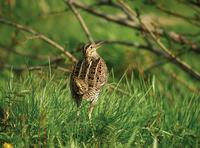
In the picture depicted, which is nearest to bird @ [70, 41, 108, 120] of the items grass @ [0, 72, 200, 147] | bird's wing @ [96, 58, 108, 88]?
bird's wing @ [96, 58, 108, 88]

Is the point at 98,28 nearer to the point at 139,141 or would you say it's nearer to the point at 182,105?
the point at 182,105

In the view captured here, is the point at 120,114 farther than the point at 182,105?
No

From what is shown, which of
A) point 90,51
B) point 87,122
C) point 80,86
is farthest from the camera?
point 90,51

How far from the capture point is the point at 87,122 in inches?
251

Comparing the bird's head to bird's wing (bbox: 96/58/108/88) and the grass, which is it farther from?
the grass

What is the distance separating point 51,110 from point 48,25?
9243 mm

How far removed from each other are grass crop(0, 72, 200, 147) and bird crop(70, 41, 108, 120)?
101mm

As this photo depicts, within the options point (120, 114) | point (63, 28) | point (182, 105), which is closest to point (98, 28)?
point (63, 28)

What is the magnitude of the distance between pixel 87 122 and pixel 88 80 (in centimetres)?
46

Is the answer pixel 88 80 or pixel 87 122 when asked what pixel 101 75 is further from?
pixel 87 122

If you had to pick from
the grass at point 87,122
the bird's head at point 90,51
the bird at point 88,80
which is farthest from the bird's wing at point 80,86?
the bird's head at point 90,51

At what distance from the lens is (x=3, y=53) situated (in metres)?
14.5

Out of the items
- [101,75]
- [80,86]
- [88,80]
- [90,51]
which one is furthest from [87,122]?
[90,51]

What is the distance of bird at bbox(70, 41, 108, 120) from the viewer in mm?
6602
